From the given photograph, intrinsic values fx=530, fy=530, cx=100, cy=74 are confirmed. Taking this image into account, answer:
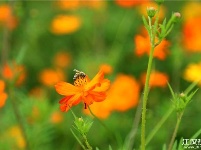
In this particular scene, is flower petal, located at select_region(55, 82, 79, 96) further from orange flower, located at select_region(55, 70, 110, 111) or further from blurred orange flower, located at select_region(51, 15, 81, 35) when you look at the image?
blurred orange flower, located at select_region(51, 15, 81, 35)

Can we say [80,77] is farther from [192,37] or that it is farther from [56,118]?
[192,37]

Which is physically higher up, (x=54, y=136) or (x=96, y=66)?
(x=96, y=66)

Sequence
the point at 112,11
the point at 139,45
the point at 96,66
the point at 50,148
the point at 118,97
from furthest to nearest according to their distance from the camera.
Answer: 1. the point at 112,11
2. the point at 96,66
3. the point at 118,97
4. the point at 50,148
5. the point at 139,45

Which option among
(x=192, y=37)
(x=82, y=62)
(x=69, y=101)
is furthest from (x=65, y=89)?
(x=192, y=37)

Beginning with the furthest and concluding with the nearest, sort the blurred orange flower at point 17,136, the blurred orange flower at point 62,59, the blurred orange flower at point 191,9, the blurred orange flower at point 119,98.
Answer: the blurred orange flower at point 191,9 → the blurred orange flower at point 62,59 → the blurred orange flower at point 119,98 → the blurred orange flower at point 17,136

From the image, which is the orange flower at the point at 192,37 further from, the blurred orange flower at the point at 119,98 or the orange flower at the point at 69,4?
the orange flower at the point at 69,4

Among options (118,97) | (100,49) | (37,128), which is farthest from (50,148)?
(100,49)

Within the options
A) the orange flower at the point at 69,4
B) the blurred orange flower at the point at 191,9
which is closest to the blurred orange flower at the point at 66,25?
the orange flower at the point at 69,4

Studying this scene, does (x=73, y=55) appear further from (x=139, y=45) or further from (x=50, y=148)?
(x=139, y=45)
